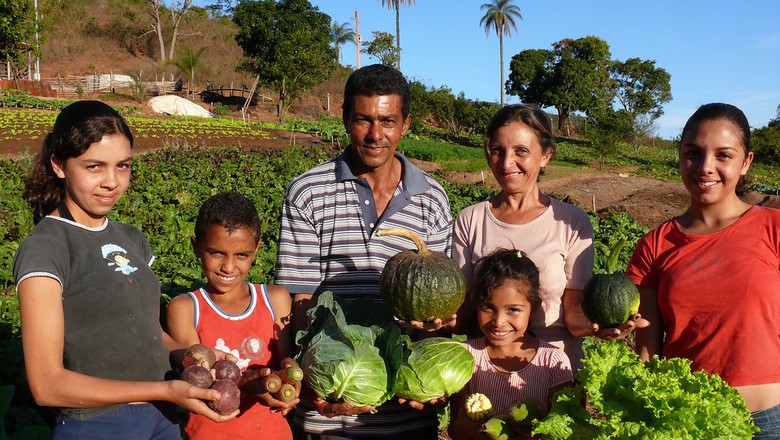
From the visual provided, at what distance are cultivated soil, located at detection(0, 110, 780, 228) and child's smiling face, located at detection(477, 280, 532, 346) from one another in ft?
39.6

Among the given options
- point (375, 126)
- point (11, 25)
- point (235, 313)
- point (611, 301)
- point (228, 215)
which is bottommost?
point (235, 313)

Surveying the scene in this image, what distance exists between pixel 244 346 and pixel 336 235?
0.72 meters

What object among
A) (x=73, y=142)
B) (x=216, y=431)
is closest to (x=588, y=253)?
(x=216, y=431)

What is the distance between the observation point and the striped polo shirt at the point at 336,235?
314 centimetres

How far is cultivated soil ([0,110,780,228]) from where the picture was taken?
16.4 m

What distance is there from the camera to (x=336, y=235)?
10.4 ft

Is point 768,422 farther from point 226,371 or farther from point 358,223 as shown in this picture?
point 226,371

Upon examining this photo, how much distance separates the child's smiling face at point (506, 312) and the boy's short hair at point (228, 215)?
127 centimetres

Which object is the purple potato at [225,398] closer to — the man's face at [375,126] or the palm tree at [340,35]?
the man's face at [375,126]

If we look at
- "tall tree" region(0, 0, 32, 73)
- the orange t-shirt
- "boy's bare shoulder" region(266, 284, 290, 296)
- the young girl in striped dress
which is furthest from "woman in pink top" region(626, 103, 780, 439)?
"tall tree" region(0, 0, 32, 73)

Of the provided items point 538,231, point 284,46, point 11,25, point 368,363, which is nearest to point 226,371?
point 368,363

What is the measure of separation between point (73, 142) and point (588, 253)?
251cm

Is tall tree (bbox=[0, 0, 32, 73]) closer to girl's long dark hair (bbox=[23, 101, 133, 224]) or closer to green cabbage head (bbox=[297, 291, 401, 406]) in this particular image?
girl's long dark hair (bbox=[23, 101, 133, 224])

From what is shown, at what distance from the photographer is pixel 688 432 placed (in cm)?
234
